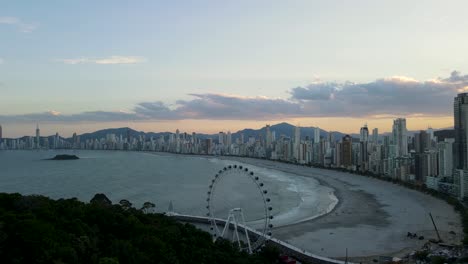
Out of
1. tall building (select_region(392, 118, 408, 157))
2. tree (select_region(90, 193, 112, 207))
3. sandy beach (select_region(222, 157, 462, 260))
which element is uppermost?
tall building (select_region(392, 118, 408, 157))

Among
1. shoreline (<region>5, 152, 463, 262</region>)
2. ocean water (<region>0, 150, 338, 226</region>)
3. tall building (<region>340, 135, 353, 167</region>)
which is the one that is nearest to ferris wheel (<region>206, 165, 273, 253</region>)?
ocean water (<region>0, 150, 338, 226</region>)

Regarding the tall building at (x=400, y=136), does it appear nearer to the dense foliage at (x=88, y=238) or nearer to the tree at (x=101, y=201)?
the tree at (x=101, y=201)

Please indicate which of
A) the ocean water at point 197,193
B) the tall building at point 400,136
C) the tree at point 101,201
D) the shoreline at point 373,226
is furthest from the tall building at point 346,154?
the tree at point 101,201

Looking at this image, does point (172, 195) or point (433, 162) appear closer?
point (172, 195)

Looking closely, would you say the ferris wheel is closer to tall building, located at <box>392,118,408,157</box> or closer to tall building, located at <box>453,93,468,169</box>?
tall building, located at <box>453,93,468,169</box>

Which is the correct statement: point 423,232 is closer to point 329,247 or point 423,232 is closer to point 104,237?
point 329,247

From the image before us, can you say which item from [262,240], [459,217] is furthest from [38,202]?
[459,217]
